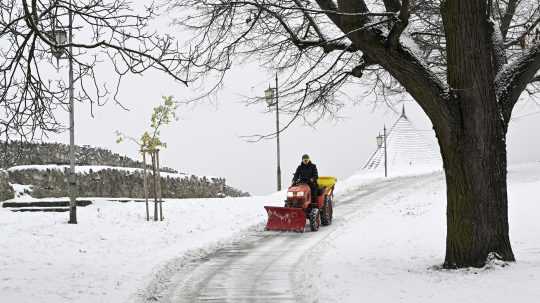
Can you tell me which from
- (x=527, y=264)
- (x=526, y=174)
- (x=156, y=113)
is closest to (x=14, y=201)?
(x=156, y=113)

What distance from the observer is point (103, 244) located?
45.2ft

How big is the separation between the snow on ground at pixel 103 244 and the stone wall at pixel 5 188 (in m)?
1.67

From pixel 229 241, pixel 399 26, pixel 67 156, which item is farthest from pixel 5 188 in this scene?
pixel 399 26

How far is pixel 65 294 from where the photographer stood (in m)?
8.88

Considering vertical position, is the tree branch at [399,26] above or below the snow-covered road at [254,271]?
above

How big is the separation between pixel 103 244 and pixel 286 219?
14.3 feet

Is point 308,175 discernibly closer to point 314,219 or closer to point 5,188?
point 314,219

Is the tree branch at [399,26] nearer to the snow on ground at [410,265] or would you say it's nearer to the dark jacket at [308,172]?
the snow on ground at [410,265]

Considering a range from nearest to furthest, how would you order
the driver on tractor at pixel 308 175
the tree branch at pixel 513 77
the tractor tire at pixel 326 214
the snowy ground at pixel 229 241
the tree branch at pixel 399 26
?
1. the snowy ground at pixel 229 241
2. the tree branch at pixel 399 26
3. the tree branch at pixel 513 77
4. the driver on tractor at pixel 308 175
5. the tractor tire at pixel 326 214

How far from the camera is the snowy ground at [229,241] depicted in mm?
8516

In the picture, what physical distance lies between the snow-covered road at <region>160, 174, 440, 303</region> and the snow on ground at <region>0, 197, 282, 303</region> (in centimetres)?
64

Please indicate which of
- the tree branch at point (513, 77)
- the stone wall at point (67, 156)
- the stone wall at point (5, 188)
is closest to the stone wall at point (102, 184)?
the stone wall at point (5, 188)

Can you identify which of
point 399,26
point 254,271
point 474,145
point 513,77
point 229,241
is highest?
point 399,26

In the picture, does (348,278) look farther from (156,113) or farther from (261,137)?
(156,113)
